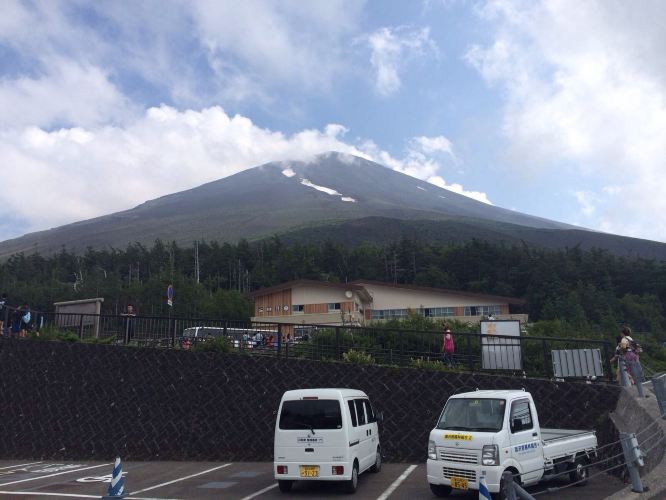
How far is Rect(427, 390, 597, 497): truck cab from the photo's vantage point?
28.6 feet

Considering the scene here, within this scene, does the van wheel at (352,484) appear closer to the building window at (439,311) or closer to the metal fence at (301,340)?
the metal fence at (301,340)

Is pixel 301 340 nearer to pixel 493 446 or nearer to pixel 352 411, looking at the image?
pixel 352 411

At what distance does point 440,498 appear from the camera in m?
9.55

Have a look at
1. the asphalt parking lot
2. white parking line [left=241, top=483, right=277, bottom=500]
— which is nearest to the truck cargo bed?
the asphalt parking lot

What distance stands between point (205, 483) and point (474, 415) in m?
5.93

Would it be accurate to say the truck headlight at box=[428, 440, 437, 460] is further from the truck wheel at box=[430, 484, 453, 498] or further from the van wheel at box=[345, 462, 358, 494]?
the van wheel at box=[345, 462, 358, 494]

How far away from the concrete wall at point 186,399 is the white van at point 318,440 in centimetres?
402

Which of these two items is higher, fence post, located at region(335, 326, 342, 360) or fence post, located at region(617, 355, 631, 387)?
fence post, located at region(335, 326, 342, 360)

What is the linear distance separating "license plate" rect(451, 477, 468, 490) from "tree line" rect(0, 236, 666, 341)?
40937 mm

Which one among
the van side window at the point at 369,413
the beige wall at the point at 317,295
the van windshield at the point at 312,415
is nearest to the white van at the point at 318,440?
the van windshield at the point at 312,415

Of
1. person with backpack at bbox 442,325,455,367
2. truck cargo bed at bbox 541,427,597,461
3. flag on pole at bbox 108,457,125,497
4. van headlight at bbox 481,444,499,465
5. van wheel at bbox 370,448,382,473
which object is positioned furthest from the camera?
person with backpack at bbox 442,325,455,367

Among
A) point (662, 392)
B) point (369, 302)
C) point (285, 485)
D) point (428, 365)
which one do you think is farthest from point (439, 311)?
point (662, 392)

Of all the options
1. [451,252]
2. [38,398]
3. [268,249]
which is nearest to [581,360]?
[38,398]

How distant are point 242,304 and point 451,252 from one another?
117 ft
